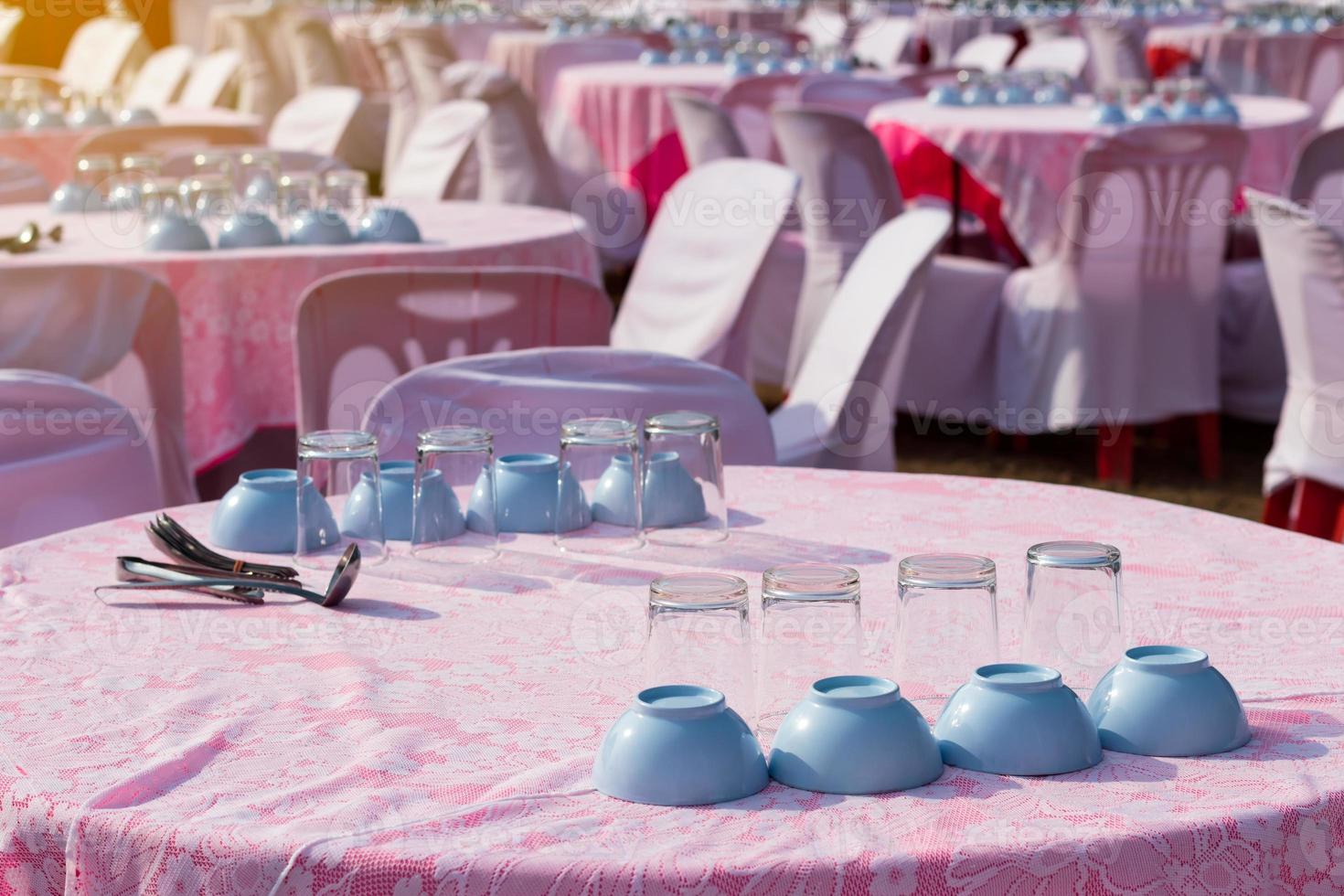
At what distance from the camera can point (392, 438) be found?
244 centimetres

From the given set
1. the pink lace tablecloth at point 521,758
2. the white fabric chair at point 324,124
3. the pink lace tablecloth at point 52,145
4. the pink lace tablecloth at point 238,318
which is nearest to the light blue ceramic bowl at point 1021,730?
the pink lace tablecloth at point 521,758

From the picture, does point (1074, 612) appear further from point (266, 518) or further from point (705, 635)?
point (266, 518)

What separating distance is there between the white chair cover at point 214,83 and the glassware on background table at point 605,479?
21.3 ft

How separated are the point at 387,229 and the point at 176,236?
448 mm

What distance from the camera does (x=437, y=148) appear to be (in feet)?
18.3

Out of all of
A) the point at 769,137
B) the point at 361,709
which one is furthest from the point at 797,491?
the point at 769,137

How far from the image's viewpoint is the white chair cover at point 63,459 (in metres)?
2.50

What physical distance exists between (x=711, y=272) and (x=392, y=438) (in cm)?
179

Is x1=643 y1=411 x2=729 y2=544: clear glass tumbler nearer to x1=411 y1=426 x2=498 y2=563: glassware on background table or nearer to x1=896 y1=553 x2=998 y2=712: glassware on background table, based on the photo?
x1=411 y1=426 x2=498 y2=563: glassware on background table

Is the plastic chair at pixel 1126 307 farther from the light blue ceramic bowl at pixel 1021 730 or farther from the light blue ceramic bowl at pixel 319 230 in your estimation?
the light blue ceramic bowl at pixel 1021 730

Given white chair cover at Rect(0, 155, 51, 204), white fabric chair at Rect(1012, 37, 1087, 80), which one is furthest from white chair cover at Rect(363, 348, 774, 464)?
white fabric chair at Rect(1012, 37, 1087, 80)

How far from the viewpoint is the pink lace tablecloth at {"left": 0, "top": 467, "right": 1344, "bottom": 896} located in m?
1.08

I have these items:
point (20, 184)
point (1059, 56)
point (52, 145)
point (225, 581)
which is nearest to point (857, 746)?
point (225, 581)

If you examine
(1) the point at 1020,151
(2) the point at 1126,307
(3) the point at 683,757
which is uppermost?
(3) the point at 683,757
